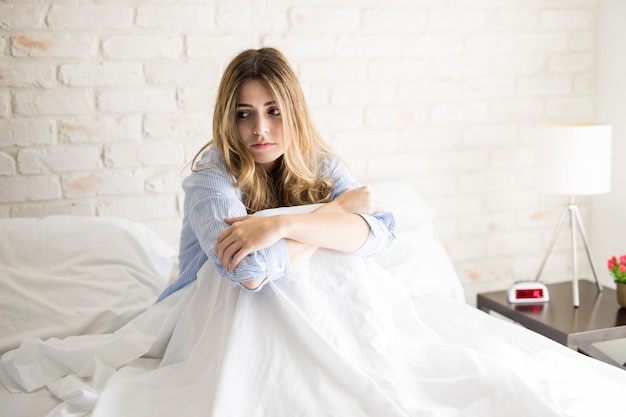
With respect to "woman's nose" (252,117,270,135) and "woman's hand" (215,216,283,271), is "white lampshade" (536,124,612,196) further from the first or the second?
"woman's hand" (215,216,283,271)

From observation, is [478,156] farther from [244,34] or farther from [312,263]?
[312,263]

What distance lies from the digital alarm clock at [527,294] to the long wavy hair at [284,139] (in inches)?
37.1

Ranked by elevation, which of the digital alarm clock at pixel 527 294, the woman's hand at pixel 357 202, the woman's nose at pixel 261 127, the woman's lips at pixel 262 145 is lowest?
the digital alarm clock at pixel 527 294

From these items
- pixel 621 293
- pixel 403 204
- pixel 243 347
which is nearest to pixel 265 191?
pixel 243 347

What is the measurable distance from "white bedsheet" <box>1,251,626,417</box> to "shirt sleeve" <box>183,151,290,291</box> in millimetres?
57

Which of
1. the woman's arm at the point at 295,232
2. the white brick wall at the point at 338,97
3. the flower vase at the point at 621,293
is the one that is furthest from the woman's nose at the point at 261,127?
the flower vase at the point at 621,293

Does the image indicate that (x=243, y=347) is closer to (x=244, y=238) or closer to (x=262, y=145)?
(x=244, y=238)

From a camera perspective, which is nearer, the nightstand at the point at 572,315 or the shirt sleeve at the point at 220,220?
the shirt sleeve at the point at 220,220

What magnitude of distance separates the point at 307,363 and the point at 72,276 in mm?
877

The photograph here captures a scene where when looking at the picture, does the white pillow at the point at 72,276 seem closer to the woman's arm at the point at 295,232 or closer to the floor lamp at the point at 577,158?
the woman's arm at the point at 295,232

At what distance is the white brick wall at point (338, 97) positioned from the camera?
2070 mm

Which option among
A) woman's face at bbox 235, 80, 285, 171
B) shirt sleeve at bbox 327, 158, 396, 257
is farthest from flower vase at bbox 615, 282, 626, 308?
woman's face at bbox 235, 80, 285, 171

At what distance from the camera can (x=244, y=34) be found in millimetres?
2250

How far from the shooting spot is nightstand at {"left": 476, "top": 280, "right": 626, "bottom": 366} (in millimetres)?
2068
